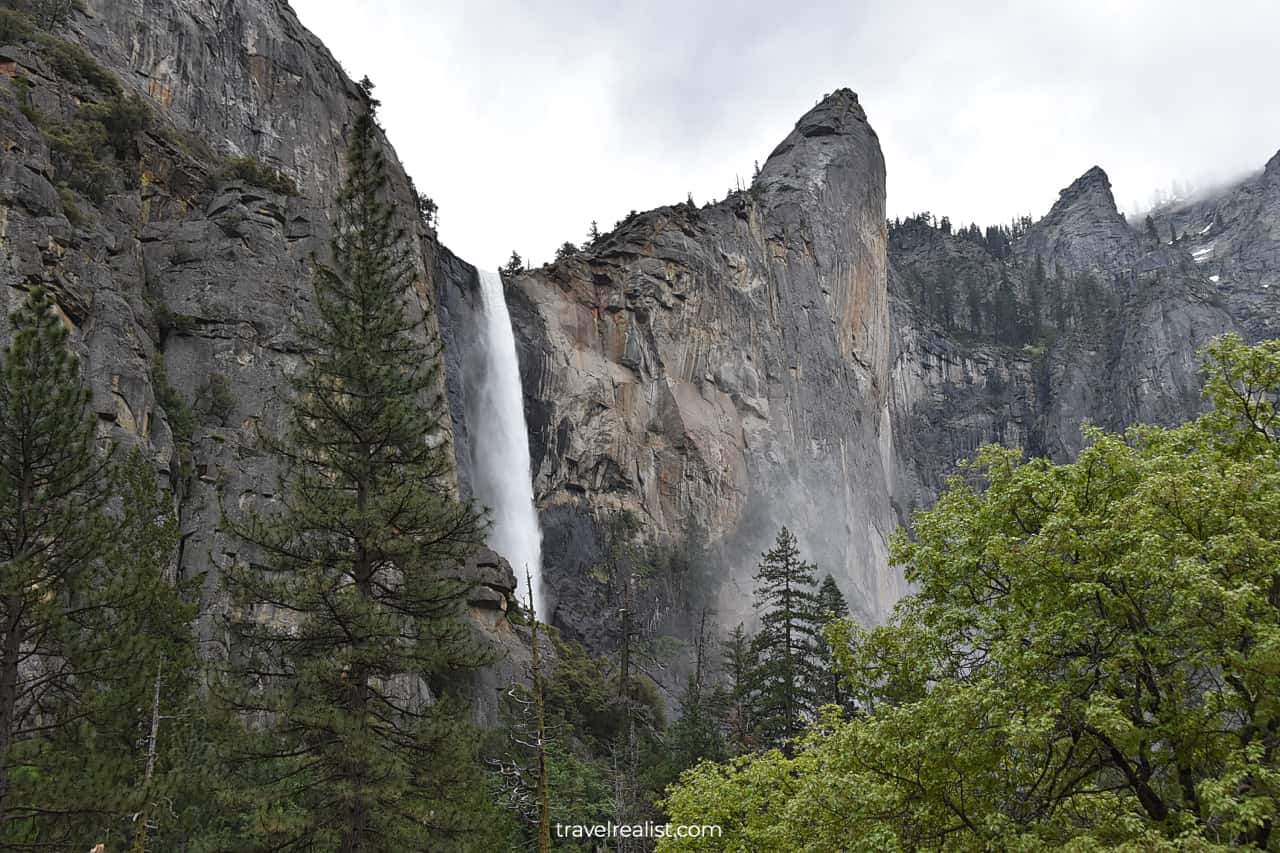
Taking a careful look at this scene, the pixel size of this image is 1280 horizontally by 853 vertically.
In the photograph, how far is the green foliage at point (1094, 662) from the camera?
391 inches

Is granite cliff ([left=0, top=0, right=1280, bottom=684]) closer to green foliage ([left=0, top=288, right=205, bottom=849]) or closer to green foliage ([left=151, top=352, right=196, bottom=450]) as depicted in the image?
green foliage ([left=151, top=352, right=196, bottom=450])

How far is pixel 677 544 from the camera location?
5725 centimetres

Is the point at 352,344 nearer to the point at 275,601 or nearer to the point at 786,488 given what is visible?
the point at 275,601

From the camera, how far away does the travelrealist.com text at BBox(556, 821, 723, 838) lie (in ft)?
59.0

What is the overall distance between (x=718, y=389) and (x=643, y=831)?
43.0 m

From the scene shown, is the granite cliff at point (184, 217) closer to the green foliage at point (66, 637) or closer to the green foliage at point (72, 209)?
the green foliage at point (72, 209)

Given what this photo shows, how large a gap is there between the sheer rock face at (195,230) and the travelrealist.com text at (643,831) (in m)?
10.1

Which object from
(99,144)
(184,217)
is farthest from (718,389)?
(99,144)

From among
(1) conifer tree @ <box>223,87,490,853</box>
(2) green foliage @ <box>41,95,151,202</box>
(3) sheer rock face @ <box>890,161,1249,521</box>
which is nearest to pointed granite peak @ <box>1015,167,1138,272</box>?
(3) sheer rock face @ <box>890,161,1249,521</box>

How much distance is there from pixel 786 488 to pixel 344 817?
50.9 meters

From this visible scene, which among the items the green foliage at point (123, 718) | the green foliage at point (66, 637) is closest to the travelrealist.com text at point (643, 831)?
the green foliage at point (123, 718)

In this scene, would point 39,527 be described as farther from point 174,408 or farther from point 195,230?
point 195,230

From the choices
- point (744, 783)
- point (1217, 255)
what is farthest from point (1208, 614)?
point (1217, 255)

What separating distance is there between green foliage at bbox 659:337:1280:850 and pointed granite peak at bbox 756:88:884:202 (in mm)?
64755
